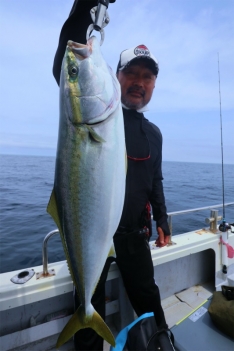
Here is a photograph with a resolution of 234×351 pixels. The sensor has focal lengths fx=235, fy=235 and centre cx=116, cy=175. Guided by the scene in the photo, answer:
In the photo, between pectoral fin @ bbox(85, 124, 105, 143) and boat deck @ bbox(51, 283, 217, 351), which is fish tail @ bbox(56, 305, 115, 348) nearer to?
pectoral fin @ bbox(85, 124, 105, 143)

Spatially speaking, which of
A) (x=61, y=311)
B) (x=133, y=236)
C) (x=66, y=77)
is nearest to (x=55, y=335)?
(x=61, y=311)

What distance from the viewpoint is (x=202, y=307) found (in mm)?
2422

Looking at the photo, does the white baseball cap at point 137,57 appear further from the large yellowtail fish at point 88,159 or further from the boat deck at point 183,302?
the boat deck at point 183,302

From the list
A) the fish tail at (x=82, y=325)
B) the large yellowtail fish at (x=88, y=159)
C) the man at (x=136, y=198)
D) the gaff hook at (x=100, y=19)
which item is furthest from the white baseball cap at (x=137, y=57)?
the fish tail at (x=82, y=325)

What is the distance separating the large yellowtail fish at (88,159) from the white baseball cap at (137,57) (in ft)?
2.83

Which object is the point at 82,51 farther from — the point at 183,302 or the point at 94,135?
the point at 183,302

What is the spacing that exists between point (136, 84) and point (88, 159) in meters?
1.27

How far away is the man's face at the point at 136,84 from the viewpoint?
6.97ft

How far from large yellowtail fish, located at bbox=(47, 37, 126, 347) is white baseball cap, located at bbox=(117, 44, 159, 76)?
2.83 ft

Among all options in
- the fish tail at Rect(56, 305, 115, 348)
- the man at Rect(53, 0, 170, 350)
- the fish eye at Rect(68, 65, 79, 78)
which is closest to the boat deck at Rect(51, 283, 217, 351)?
the man at Rect(53, 0, 170, 350)

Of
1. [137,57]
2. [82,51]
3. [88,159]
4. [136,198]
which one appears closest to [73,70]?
[82,51]

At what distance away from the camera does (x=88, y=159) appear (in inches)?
48.1

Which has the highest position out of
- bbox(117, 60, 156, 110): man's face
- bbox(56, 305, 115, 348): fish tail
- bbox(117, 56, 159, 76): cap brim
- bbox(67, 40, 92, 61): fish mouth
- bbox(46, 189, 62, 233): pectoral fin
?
bbox(117, 56, 159, 76): cap brim

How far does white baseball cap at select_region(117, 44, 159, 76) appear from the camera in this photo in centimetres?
202
